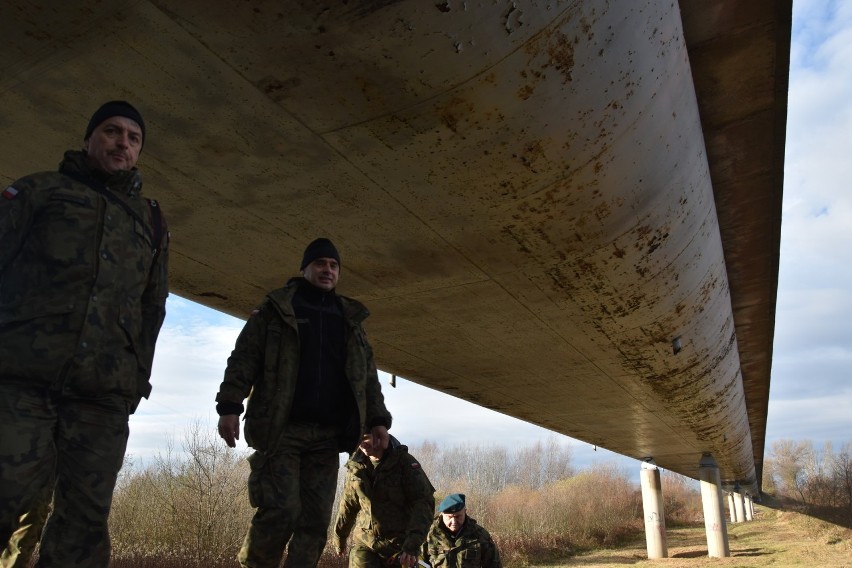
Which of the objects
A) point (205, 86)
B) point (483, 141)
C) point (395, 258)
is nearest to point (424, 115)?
point (483, 141)

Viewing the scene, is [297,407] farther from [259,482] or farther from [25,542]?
[25,542]

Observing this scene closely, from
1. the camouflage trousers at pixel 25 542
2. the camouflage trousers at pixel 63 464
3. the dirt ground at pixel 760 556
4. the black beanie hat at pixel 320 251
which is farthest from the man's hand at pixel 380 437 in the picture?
the dirt ground at pixel 760 556

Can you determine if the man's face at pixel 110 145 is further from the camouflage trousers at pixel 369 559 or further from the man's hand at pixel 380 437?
the camouflage trousers at pixel 369 559

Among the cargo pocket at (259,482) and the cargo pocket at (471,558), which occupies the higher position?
the cargo pocket at (259,482)

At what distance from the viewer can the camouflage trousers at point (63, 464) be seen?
2.18m

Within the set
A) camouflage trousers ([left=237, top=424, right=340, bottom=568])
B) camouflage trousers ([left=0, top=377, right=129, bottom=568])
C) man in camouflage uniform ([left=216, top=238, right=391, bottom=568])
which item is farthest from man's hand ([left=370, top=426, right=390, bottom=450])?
camouflage trousers ([left=0, top=377, right=129, bottom=568])

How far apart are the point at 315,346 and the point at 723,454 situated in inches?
807

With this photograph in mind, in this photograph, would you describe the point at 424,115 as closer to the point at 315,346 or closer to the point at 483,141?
the point at 483,141

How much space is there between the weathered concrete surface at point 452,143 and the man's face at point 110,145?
1.36 feet

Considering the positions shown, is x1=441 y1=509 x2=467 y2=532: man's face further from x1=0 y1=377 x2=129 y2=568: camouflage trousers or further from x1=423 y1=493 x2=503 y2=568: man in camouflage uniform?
x1=0 y1=377 x2=129 y2=568: camouflage trousers

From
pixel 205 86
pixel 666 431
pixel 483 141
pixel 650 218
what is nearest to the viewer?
pixel 205 86

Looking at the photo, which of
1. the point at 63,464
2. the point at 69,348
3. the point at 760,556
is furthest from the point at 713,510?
the point at 69,348

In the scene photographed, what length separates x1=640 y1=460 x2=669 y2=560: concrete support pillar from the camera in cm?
2150

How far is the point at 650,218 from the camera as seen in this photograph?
194 inches
